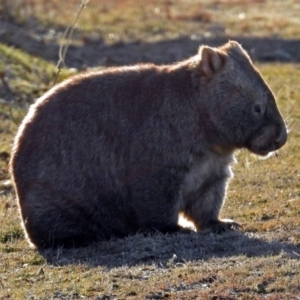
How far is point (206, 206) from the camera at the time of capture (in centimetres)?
817

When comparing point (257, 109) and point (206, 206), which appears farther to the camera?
point (206, 206)

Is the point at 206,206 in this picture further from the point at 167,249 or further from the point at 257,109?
the point at 167,249

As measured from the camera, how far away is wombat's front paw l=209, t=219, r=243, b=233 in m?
7.94

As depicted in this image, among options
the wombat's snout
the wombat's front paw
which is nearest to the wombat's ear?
the wombat's snout

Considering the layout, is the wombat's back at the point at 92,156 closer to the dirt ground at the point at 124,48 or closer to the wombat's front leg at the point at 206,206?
the wombat's front leg at the point at 206,206

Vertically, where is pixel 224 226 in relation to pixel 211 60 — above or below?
below

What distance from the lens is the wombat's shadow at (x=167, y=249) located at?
7.01m

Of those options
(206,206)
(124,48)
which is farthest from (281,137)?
(124,48)

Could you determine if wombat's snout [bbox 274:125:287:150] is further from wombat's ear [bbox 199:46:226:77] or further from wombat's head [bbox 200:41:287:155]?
wombat's ear [bbox 199:46:226:77]

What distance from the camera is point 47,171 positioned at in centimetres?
792

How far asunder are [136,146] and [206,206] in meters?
0.76

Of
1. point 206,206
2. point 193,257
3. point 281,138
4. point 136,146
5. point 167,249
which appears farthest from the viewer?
point 206,206

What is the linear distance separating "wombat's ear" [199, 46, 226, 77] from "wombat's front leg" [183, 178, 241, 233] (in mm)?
874

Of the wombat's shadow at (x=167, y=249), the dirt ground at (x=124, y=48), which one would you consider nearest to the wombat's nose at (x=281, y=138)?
the wombat's shadow at (x=167, y=249)
